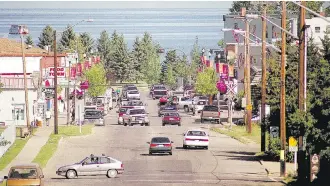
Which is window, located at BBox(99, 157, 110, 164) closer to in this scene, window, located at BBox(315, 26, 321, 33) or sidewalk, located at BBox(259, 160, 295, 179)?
sidewalk, located at BBox(259, 160, 295, 179)

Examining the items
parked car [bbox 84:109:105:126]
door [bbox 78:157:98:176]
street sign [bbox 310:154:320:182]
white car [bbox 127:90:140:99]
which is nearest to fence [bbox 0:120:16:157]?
door [bbox 78:157:98:176]

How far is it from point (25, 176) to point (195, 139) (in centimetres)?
2702

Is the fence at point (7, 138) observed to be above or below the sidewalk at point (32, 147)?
above

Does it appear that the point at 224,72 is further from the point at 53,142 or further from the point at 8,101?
the point at 53,142

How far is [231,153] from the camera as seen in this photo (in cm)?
6203

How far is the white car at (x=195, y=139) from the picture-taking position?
209 ft

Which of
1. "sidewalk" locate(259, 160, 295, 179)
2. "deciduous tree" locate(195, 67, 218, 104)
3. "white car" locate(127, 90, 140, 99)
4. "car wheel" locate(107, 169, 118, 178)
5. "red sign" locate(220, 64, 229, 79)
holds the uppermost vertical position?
"red sign" locate(220, 64, 229, 79)

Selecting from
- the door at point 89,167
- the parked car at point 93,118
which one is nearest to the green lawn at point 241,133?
the parked car at point 93,118

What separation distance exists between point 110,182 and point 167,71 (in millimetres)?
145687

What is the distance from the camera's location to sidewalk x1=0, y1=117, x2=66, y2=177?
54.9 metres

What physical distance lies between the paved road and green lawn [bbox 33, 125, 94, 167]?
19.6 inches

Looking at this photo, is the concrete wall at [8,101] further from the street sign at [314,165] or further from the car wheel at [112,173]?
the street sign at [314,165]

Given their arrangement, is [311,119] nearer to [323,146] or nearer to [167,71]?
[323,146]

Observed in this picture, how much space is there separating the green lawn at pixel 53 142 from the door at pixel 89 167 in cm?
633
